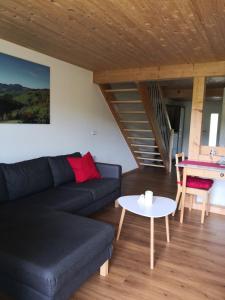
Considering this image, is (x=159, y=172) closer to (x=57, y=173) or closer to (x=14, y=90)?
(x=57, y=173)

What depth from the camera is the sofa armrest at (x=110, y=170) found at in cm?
361

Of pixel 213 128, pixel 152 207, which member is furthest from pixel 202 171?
pixel 213 128

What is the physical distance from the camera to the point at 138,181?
513 cm

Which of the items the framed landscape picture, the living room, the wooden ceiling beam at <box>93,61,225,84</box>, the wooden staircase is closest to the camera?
the living room

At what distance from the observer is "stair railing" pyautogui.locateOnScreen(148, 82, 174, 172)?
17.5 feet

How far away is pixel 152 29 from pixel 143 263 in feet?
7.51

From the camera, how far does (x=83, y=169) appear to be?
3396mm

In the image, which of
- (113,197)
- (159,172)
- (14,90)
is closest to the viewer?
(14,90)

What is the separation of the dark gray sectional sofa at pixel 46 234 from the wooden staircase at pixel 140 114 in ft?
7.44

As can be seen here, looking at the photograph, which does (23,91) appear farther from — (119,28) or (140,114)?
(140,114)

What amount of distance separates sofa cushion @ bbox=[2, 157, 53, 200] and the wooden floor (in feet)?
2.97

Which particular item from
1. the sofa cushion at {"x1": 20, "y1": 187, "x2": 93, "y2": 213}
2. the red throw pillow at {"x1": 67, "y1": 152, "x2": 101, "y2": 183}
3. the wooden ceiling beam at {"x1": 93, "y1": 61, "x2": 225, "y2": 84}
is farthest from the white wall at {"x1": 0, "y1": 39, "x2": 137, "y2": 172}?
the sofa cushion at {"x1": 20, "y1": 187, "x2": 93, "y2": 213}

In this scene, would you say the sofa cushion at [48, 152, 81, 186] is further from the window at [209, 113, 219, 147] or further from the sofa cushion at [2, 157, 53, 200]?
the window at [209, 113, 219, 147]

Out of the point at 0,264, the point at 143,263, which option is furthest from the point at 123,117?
the point at 0,264
